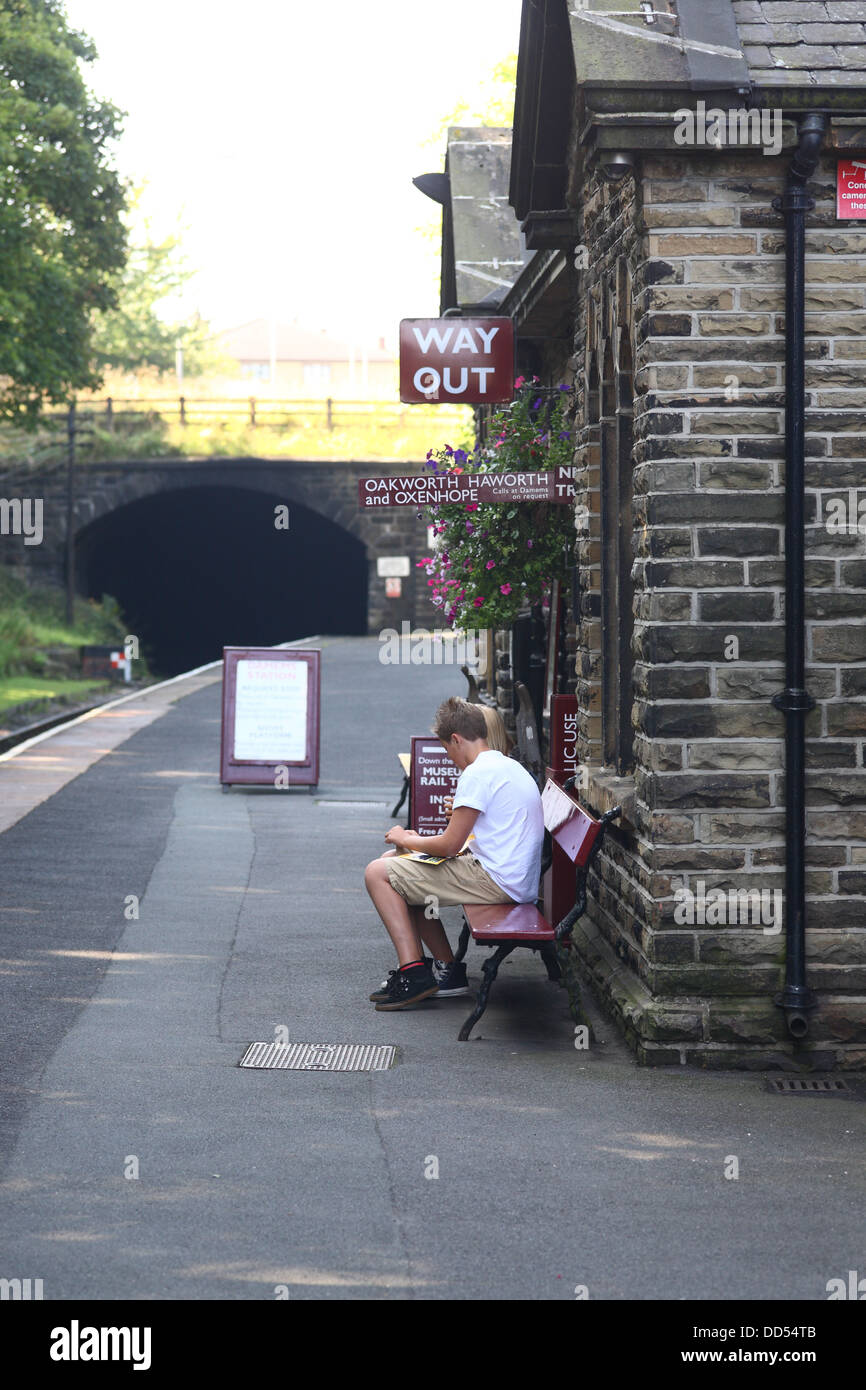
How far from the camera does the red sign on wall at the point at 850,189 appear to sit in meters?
6.66

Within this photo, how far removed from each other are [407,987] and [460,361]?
14.8 ft

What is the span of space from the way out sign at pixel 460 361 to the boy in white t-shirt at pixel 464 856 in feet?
11.0

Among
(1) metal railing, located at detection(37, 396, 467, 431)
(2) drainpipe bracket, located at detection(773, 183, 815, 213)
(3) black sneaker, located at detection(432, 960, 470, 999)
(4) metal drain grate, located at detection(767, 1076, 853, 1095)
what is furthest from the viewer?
(1) metal railing, located at detection(37, 396, 467, 431)

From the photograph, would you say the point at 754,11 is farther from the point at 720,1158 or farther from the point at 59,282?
the point at 59,282

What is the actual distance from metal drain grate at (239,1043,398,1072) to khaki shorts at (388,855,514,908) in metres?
0.88

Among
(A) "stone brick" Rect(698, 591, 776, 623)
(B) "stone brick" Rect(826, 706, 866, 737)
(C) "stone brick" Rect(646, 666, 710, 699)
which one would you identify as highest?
(A) "stone brick" Rect(698, 591, 776, 623)

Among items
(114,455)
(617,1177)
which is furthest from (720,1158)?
(114,455)

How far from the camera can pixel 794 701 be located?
261 inches

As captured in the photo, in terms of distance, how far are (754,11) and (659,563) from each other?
7.82 ft

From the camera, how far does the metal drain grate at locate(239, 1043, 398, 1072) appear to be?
6.71m

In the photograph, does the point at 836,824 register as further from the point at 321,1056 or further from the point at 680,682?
the point at 321,1056

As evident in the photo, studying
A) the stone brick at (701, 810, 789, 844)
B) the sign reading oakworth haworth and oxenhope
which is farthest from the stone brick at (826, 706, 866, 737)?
the sign reading oakworth haworth and oxenhope

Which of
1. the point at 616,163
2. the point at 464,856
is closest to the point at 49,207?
the point at 464,856

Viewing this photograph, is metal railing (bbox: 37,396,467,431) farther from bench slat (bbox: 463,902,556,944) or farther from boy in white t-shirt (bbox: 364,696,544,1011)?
bench slat (bbox: 463,902,556,944)
